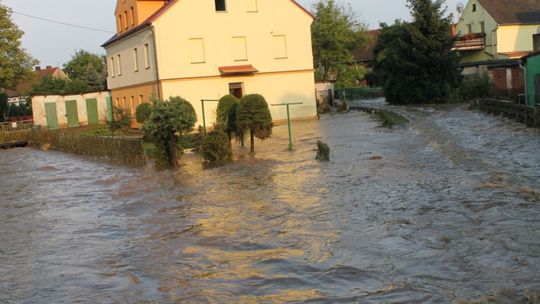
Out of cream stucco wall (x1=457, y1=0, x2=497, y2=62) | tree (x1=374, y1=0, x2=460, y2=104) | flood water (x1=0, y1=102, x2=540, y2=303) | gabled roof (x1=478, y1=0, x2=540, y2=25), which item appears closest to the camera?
flood water (x1=0, y1=102, x2=540, y2=303)

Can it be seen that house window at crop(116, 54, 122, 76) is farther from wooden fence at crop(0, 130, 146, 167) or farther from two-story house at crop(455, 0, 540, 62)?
two-story house at crop(455, 0, 540, 62)

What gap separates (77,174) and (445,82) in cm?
3293

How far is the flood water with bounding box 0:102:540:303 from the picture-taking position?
7301mm

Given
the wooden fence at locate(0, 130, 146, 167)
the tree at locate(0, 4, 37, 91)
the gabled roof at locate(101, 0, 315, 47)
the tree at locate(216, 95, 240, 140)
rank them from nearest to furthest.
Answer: the tree at locate(216, 95, 240, 140), the wooden fence at locate(0, 130, 146, 167), the gabled roof at locate(101, 0, 315, 47), the tree at locate(0, 4, 37, 91)

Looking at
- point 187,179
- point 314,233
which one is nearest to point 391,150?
point 187,179

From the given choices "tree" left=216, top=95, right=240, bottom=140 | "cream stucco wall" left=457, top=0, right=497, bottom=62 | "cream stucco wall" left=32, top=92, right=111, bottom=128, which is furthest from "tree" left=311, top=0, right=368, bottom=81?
"tree" left=216, top=95, right=240, bottom=140

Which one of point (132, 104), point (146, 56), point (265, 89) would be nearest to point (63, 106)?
point (132, 104)

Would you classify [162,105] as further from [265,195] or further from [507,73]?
[507,73]

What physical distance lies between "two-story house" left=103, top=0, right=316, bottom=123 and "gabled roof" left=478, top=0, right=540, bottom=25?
2704 centimetres

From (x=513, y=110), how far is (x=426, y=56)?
19869mm

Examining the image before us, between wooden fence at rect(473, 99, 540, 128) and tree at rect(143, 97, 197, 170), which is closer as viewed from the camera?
tree at rect(143, 97, 197, 170)

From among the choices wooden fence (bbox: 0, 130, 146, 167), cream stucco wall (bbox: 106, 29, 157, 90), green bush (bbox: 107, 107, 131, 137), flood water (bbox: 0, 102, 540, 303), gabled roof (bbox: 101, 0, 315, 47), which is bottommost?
flood water (bbox: 0, 102, 540, 303)

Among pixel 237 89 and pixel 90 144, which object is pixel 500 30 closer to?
pixel 237 89

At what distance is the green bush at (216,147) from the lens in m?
20.4
